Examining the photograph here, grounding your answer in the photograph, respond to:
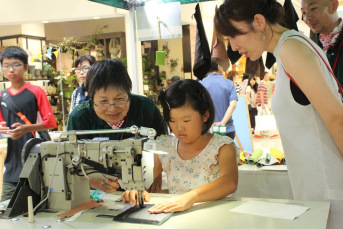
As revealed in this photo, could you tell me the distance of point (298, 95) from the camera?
135cm

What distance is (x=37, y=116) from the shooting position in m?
2.98

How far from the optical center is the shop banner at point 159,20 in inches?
122

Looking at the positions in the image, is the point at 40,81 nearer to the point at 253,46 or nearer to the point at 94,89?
the point at 94,89

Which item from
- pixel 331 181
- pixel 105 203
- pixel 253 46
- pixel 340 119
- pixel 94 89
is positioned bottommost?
pixel 105 203

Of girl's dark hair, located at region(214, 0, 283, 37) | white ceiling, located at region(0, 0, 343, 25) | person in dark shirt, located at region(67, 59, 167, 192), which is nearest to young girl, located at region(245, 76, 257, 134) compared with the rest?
white ceiling, located at region(0, 0, 343, 25)

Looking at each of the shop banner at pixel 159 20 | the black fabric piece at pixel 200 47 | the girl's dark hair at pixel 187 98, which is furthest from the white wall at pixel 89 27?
the girl's dark hair at pixel 187 98

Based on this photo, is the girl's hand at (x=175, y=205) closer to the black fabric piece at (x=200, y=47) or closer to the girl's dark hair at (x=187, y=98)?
the girl's dark hair at (x=187, y=98)

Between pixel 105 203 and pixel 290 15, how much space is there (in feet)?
5.28

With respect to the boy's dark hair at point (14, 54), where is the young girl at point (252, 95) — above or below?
below

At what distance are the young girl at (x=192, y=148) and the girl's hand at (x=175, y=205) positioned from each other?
20 cm

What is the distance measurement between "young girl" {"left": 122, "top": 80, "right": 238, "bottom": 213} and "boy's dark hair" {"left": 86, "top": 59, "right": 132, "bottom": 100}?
0.71 feet

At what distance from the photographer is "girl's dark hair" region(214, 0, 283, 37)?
1.46 metres

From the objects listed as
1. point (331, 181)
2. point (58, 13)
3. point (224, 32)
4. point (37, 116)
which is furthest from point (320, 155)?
point (58, 13)

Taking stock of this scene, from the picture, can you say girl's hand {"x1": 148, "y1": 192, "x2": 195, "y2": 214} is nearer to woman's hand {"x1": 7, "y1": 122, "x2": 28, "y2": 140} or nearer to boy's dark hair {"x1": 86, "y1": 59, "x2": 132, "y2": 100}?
boy's dark hair {"x1": 86, "y1": 59, "x2": 132, "y2": 100}
